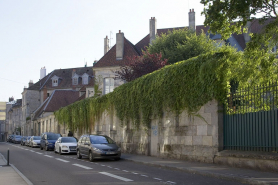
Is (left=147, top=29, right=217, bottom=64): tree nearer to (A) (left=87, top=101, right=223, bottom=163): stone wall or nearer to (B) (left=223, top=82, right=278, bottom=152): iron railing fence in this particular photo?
(A) (left=87, top=101, right=223, bottom=163): stone wall

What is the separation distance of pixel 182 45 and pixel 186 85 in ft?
55.7

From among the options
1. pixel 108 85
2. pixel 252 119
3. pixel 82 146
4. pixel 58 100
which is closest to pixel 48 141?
pixel 82 146

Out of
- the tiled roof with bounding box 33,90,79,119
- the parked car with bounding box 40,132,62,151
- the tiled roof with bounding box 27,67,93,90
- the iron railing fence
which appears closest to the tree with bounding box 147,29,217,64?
the parked car with bounding box 40,132,62,151

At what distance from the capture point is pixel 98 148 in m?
18.9

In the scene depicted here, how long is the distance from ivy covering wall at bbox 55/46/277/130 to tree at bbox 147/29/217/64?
972cm

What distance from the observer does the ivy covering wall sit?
11.9 meters

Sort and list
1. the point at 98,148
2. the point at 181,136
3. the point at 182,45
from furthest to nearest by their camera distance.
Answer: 1. the point at 182,45
2. the point at 98,148
3. the point at 181,136

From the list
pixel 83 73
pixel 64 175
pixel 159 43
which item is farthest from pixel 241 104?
pixel 83 73

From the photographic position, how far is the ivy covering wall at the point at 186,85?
11914 mm

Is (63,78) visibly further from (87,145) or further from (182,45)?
(87,145)

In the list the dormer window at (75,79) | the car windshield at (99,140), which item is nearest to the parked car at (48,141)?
the car windshield at (99,140)

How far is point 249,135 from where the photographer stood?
1356 centimetres

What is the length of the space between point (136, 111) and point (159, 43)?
14.8 meters

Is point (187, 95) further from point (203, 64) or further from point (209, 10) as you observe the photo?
point (209, 10)
